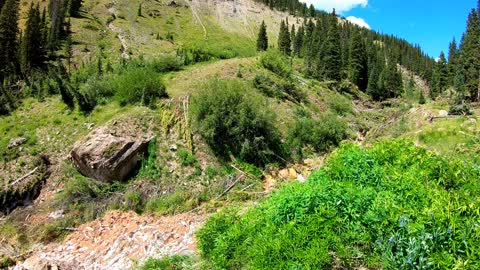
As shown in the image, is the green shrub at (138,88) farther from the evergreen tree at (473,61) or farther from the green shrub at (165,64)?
the evergreen tree at (473,61)

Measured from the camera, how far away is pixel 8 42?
39844 mm

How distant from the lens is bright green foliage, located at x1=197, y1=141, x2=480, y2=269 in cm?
421

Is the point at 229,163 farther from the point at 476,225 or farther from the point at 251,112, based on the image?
the point at 476,225

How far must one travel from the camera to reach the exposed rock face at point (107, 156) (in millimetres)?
15266

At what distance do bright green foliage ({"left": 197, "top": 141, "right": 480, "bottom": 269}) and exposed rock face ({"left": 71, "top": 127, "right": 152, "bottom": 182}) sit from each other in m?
10.0

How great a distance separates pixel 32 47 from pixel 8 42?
8.40 feet

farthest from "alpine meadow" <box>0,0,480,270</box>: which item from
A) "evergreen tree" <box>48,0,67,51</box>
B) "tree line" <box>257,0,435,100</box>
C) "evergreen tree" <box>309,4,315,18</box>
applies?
"evergreen tree" <box>309,4,315,18</box>

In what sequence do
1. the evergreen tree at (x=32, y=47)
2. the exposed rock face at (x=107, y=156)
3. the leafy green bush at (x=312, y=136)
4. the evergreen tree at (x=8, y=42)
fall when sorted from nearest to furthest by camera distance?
the exposed rock face at (x=107, y=156) < the leafy green bush at (x=312, y=136) < the evergreen tree at (x=8, y=42) < the evergreen tree at (x=32, y=47)

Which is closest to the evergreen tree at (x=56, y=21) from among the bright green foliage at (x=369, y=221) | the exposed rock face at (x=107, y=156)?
the exposed rock face at (x=107, y=156)

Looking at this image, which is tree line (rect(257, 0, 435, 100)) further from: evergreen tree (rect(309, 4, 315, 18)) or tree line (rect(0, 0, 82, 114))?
evergreen tree (rect(309, 4, 315, 18))

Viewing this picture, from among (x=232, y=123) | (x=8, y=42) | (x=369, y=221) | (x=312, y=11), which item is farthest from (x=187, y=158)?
(x=312, y=11)

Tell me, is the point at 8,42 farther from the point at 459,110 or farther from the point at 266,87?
the point at 459,110

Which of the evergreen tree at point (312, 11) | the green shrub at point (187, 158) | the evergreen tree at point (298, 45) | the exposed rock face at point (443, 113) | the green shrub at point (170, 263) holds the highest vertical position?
the evergreen tree at point (312, 11)

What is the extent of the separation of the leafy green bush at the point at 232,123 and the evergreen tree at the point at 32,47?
1201 inches
